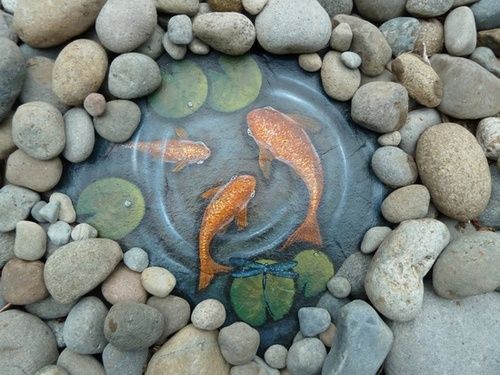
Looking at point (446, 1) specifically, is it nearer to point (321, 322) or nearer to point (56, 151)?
point (321, 322)

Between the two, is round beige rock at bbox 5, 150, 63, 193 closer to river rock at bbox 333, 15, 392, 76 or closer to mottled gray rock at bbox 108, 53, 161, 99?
mottled gray rock at bbox 108, 53, 161, 99

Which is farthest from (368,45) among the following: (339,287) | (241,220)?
(339,287)

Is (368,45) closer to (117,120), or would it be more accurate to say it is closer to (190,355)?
(117,120)

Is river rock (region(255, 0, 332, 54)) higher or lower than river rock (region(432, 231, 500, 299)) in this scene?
higher

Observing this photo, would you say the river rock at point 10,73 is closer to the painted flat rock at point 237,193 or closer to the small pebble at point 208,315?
the painted flat rock at point 237,193

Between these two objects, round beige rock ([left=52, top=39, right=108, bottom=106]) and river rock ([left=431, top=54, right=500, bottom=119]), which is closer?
round beige rock ([left=52, top=39, right=108, bottom=106])

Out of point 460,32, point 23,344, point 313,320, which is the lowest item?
point 23,344

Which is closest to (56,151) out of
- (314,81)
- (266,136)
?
(266,136)

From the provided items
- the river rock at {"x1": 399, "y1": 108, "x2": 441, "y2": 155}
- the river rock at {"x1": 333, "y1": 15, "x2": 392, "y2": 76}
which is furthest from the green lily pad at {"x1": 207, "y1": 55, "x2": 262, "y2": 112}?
the river rock at {"x1": 399, "y1": 108, "x2": 441, "y2": 155}
